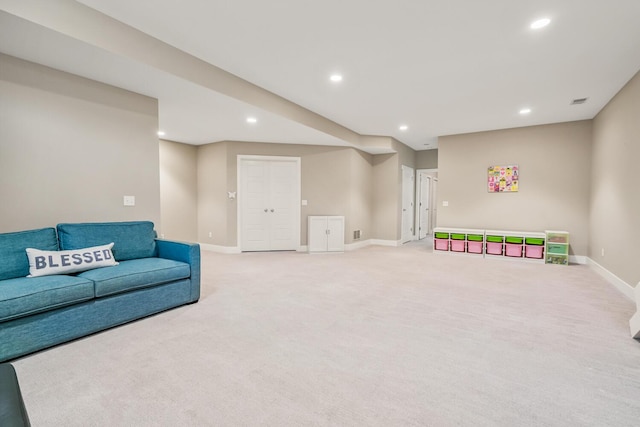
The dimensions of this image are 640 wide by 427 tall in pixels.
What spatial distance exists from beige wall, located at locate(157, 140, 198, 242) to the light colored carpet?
3.66 m

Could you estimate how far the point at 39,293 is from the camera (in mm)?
2223

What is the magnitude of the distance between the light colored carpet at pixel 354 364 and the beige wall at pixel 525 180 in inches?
101

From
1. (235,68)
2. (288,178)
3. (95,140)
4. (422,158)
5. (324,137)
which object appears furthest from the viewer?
(422,158)

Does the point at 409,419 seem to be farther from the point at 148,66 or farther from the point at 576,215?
the point at 576,215

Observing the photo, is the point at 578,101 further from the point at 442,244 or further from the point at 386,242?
the point at 386,242

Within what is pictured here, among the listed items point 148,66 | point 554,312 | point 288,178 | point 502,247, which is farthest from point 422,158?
point 148,66

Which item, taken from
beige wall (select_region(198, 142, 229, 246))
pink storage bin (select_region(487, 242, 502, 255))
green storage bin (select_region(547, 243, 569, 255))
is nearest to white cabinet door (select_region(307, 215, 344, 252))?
beige wall (select_region(198, 142, 229, 246))

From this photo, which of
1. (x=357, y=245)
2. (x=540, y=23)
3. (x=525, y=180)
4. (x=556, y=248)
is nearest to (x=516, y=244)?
(x=556, y=248)

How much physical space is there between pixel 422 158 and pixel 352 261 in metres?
4.84

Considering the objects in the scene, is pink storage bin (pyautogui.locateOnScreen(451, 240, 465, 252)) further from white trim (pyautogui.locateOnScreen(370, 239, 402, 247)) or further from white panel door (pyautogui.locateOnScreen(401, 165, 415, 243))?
white panel door (pyautogui.locateOnScreen(401, 165, 415, 243))

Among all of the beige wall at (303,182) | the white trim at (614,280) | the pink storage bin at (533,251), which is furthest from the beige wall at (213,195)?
the white trim at (614,280)

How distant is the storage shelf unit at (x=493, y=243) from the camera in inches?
227

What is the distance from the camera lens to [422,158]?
9.05 meters

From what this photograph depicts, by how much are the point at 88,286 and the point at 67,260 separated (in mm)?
433
